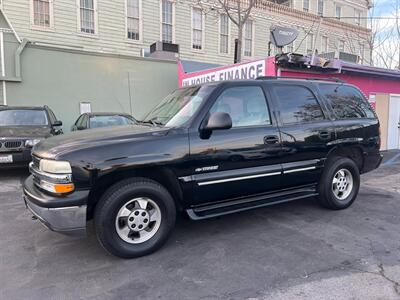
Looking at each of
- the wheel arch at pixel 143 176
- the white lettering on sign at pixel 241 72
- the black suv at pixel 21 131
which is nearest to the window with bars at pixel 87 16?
the white lettering on sign at pixel 241 72

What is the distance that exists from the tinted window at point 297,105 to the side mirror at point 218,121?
3.58ft

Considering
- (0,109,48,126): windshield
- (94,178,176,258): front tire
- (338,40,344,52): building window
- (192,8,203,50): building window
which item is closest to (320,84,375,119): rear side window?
(94,178,176,258): front tire

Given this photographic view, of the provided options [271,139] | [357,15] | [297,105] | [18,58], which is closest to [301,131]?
[297,105]

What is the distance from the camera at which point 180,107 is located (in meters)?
4.18

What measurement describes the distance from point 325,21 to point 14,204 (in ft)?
78.6

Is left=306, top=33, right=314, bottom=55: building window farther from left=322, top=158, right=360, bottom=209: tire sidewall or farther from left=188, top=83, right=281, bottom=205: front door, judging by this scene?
left=188, top=83, right=281, bottom=205: front door

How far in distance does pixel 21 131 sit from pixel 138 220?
5.50 m

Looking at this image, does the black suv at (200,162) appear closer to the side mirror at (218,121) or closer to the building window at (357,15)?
the side mirror at (218,121)

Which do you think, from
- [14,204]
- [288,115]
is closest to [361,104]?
[288,115]

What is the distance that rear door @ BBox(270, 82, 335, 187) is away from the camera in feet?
14.5

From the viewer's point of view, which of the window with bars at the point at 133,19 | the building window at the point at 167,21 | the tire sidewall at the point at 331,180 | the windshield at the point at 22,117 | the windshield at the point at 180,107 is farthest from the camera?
the building window at the point at 167,21

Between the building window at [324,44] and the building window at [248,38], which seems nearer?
the building window at [248,38]

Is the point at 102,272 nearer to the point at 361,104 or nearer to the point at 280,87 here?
the point at 280,87

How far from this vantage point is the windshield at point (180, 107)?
3.94 m
